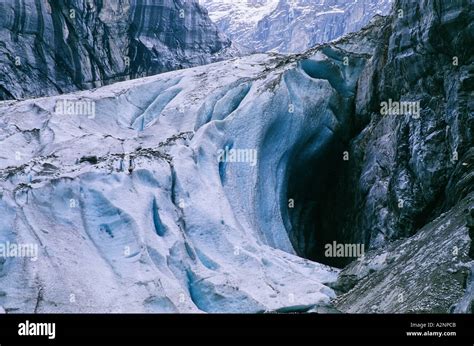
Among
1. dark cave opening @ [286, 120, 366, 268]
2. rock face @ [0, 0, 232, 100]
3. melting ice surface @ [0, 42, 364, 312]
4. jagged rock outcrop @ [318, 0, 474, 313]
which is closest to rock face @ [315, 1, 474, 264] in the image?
jagged rock outcrop @ [318, 0, 474, 313]

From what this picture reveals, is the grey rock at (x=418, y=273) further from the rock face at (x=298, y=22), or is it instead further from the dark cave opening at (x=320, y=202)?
the rock face at (x=298, y=22)

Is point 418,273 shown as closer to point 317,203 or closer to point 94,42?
point 317,203

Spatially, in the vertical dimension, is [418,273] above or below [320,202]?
below

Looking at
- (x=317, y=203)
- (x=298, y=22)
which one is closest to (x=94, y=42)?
(x=317, y=203)

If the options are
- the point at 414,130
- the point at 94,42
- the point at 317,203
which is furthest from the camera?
the point at 94,42

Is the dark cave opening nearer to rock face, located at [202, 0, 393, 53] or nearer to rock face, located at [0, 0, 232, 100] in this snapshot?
rock face, located at [0, 0, 232, 100]
